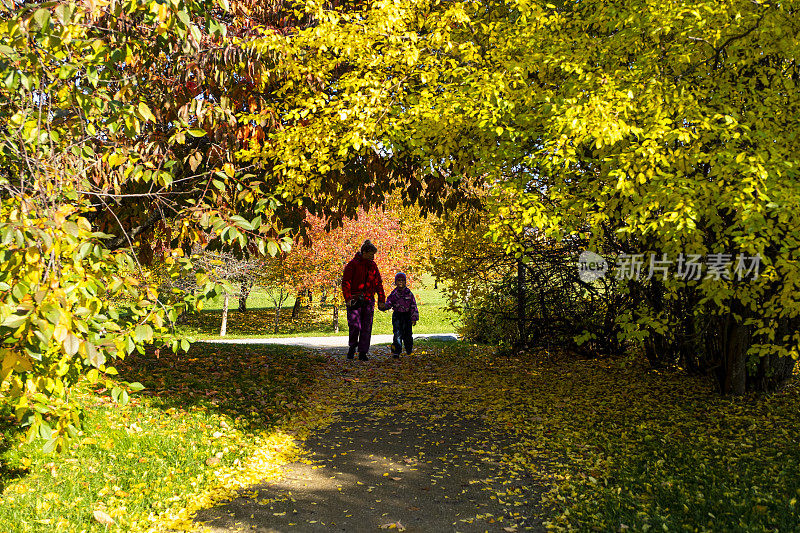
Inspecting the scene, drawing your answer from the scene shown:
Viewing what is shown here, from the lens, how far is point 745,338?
735cm

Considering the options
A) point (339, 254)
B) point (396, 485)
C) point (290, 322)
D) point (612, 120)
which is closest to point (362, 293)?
point (396, 485)

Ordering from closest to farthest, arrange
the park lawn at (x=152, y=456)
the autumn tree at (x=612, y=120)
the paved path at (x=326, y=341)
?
the park lawn at (x=152, y=456) → the autumn tree at (x=612, y=120) → the paved path at (x=326, y=341)

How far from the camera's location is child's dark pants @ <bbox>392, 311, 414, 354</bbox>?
36.8 ft

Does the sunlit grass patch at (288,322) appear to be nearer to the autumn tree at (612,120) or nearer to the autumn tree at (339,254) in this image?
→ the autumn tree at (339,254)

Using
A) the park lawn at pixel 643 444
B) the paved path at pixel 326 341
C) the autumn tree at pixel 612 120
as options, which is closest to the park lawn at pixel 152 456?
the park lawn at pixel 643 444

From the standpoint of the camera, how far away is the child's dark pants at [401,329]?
1121 centimetres

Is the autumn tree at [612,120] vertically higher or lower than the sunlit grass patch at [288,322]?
higher

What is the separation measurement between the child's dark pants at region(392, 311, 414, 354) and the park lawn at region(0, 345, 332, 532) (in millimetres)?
3483

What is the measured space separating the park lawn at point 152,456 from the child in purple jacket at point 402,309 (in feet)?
10.7

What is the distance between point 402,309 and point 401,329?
2.31ft

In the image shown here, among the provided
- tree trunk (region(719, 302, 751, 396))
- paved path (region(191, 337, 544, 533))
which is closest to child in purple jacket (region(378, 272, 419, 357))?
paved path (region(191, 337, 544, 533))

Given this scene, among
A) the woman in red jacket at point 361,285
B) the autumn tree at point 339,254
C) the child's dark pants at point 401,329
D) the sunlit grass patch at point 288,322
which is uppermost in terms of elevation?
the autumn tree at point 339,254

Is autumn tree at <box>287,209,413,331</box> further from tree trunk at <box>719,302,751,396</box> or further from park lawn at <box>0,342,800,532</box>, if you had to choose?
tree trunk at <box>719,302,751,396</box>

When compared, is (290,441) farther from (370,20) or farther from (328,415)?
(370,20)
